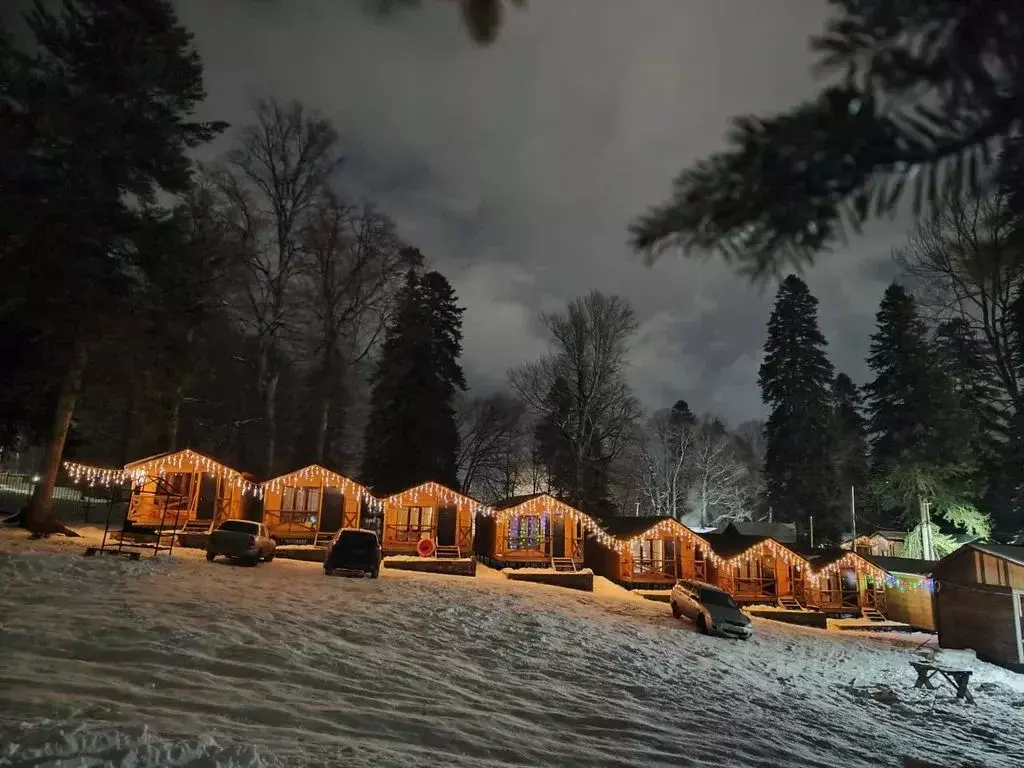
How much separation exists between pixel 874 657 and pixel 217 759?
20.3m

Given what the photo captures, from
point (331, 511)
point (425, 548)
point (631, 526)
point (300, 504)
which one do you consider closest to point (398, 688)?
point (425, 548)

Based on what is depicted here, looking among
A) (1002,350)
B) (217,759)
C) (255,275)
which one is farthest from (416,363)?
(217,759)

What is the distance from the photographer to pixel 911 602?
101ft

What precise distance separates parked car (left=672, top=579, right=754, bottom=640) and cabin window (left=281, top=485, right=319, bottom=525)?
731 inches

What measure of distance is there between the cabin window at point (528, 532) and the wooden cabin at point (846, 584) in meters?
14.2

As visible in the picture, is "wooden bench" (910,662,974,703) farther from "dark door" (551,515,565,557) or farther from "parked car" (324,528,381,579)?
"dark door" (551,515,565,557)

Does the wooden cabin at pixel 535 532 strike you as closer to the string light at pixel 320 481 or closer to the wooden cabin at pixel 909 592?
the string light at pixel 320 481

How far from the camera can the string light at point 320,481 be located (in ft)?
94.2

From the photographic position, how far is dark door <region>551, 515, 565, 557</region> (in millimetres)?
31453

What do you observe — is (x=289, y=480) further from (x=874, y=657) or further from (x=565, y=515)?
(x=874, y=657)

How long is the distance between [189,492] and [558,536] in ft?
63.8

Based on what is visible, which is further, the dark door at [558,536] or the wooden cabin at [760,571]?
the dark door at [558,536]

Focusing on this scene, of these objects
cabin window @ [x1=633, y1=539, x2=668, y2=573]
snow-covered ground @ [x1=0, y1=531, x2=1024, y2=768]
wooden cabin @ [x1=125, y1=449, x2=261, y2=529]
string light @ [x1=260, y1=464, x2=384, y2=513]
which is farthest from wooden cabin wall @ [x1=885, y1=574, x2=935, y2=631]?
wooden cabin @ [x1=125, y1=449, x2=261, y2=529]

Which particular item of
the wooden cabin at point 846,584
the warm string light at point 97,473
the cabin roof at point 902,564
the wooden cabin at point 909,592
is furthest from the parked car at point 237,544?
the wooden cabin at point 909,592
